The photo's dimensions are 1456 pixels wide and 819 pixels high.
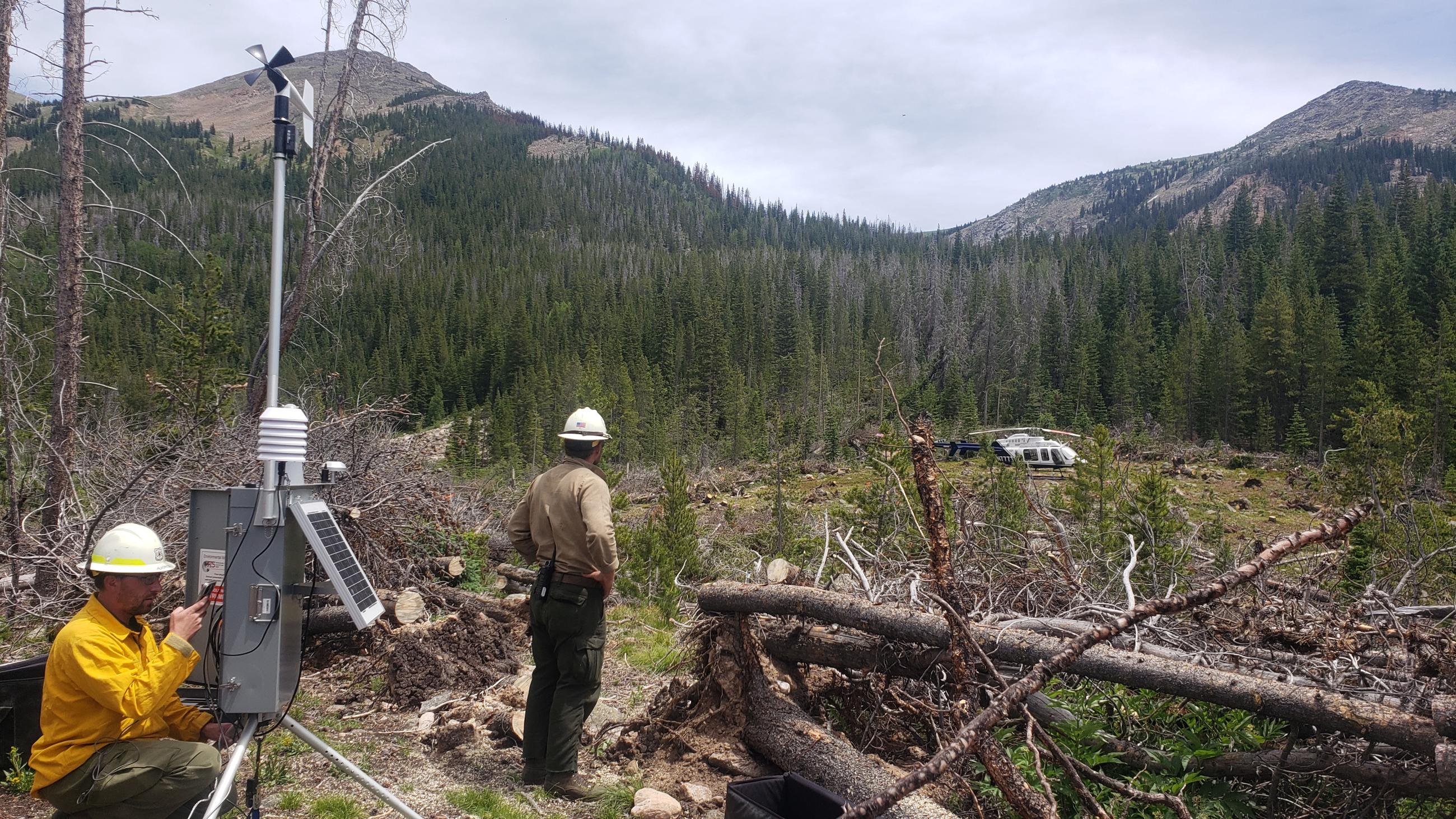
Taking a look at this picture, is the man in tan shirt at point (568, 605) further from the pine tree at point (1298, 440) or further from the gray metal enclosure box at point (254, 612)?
the pine tree at point (1298, 440)

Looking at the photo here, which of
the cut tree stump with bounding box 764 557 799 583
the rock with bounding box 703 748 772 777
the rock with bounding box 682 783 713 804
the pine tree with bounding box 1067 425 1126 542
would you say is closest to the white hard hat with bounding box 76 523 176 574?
the rock with bounding box 682 783 713 804

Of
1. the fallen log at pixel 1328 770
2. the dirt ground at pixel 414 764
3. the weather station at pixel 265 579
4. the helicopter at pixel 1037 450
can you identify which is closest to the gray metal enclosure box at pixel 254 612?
the weather station at pixel 265 579

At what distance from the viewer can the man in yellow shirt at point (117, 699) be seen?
2998 mm

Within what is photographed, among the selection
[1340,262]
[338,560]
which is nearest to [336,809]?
[338,560]

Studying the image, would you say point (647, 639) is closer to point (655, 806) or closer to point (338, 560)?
point (655, 806)

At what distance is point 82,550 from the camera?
6789 millimetres

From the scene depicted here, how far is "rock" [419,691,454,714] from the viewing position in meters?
5.81

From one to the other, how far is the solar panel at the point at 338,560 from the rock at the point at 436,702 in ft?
8.92

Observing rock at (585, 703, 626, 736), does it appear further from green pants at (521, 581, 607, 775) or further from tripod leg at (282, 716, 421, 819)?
tripod leg at (282, 716, 421, 819)

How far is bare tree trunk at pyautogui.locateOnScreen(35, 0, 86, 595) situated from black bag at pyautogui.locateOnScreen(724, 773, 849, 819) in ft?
23.4

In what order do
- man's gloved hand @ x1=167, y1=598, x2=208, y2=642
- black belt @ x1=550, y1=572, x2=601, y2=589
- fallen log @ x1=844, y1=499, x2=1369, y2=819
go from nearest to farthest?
1. fallen log @ x1=844, y1=499, x2=1369, y2=819
2. man's gloved hand @ x1=167, y1=598, x2=208, y2=642
3. black belt @ x1=550, y1=572, x2=601, y2=589

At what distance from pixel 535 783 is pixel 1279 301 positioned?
196 ft

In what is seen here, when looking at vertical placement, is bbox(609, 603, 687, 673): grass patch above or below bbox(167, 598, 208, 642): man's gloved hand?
below

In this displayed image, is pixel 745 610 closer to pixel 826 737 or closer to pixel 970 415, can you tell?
pixel 826 737
